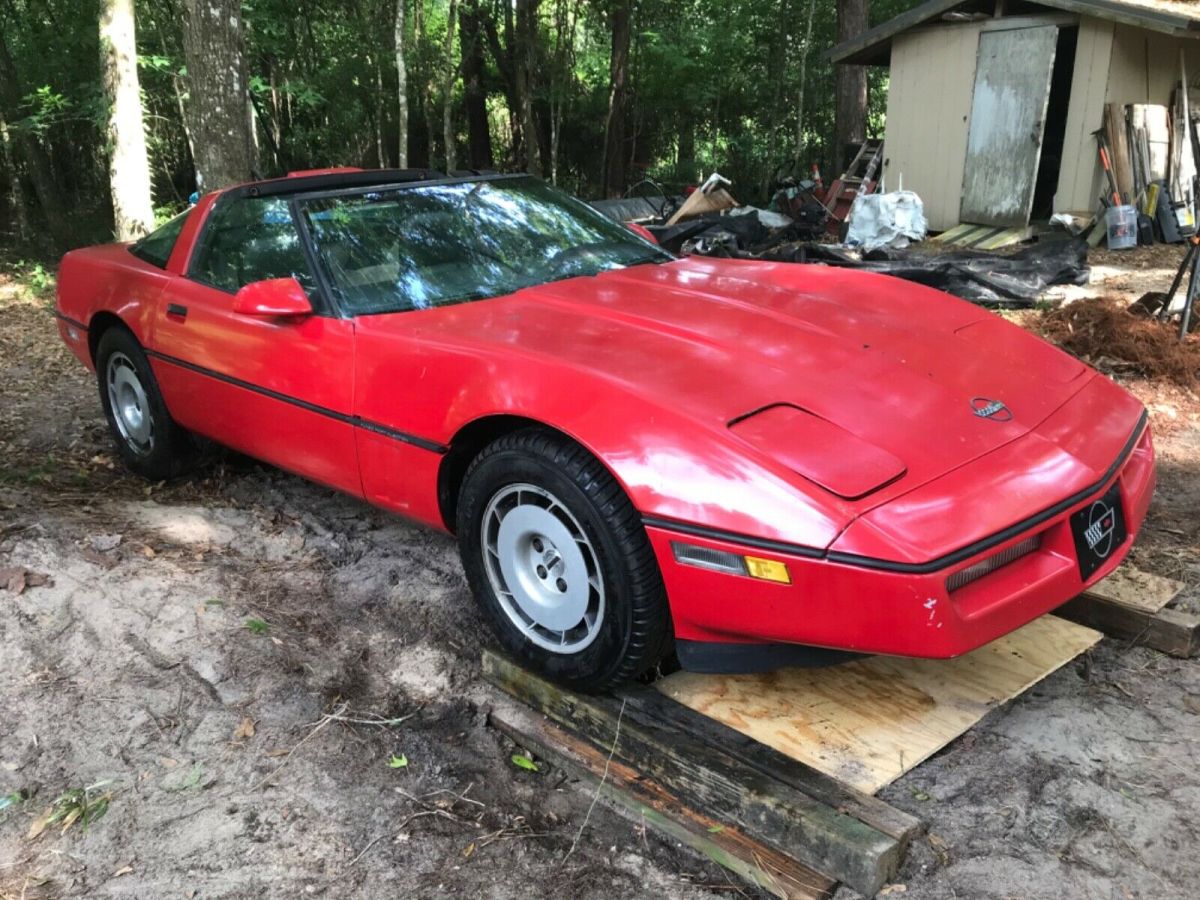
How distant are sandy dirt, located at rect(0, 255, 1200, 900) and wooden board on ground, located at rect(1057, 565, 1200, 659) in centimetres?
6

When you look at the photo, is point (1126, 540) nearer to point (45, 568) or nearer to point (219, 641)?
point (219, 641)

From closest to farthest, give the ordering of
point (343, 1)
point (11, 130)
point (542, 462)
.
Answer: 1. point (542, 462)
2. point (11, 130)
3. point (343, 1)

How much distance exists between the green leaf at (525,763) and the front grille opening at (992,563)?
46.3 inches

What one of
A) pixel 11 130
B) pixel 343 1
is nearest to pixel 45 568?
pixel 11 130

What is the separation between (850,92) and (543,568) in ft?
49.3

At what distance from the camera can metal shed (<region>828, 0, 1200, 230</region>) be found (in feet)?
35.8

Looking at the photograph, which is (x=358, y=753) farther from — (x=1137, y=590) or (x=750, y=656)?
(x=1137, y=590)

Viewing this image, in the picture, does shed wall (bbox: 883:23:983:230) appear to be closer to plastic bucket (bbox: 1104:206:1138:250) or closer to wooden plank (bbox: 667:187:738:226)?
plastic bucket (bbox: 1104:206:1138:250)

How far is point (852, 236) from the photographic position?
11805 mm

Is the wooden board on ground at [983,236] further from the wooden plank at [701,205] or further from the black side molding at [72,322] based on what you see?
the black side molding at [72,322]

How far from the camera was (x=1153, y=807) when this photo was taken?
2174 mm

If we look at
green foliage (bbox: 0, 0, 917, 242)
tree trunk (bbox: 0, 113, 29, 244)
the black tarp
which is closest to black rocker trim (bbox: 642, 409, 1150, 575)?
the black tarp

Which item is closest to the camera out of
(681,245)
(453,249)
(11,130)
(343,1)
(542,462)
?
(542,462)

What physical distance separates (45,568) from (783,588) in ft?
8.89
